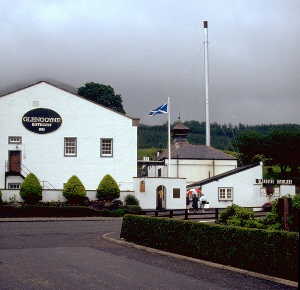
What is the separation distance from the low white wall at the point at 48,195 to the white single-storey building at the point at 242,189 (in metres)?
9.64

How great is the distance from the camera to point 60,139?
49.1 metres

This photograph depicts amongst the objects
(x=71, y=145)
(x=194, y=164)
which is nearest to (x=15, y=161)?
(x=71, y=145)

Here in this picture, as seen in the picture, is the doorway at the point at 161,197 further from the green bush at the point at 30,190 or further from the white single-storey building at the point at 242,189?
the green bush at the point at 30,190

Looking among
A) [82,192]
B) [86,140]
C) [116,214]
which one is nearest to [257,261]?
[116,214]

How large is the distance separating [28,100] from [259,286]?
3849 cm

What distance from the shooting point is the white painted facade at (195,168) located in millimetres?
62594

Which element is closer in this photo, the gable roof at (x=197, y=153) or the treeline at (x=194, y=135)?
the gable roof at (x=197, y=153)

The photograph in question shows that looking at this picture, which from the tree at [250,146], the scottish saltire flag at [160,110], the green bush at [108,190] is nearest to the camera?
the scottish saltire flag at [160,110]

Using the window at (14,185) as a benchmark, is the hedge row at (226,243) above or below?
below

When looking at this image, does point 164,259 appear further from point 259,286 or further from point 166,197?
point 166,197

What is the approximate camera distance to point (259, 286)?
13172 millimetres

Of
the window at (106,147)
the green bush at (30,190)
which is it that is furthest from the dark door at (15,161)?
the window at (106,147)

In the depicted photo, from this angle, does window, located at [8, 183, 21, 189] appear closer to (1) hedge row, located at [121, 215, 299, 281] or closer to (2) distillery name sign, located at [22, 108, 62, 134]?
(2) distillery name sign, located at [22, 108, 62, 134]

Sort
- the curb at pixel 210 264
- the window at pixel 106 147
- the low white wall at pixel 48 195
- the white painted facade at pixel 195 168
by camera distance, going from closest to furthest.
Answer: the curb at pixel 210 264
the low white wall at pixel 48 195
the window at pixel 106 147
the white painted facade at pixel 195 168
